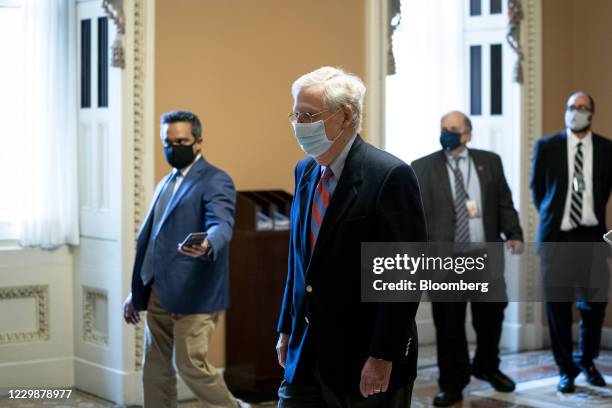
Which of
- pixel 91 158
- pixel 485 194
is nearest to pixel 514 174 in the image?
pixel 485 194

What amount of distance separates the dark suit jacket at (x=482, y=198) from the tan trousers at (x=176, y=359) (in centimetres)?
176

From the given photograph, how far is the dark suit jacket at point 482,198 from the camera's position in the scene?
19.6 ft

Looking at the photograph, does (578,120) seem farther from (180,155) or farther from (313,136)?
(313,136)

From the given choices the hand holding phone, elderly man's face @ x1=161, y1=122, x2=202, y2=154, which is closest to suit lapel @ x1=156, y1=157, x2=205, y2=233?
elderly man's face @ x1=161, y1=122, x2=202, y2=154

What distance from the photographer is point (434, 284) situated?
6.24 metres

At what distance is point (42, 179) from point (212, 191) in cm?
187

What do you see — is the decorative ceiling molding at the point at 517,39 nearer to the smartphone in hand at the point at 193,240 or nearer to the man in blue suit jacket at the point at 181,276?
the man in blue suit jacket at the point at 181,276

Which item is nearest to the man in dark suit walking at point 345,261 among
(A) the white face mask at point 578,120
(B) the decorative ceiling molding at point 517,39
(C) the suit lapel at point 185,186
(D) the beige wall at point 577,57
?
(C) the suit lapel at point 185,186

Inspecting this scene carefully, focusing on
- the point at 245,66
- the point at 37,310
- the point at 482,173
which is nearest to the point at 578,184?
the point at 482,173

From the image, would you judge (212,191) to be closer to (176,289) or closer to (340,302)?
(176,289)

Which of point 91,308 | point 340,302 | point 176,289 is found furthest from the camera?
point 91,308

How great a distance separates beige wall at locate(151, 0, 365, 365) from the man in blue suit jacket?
1.22 metres

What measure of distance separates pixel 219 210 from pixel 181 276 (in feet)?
1.17

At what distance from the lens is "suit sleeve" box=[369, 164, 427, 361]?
289cm
